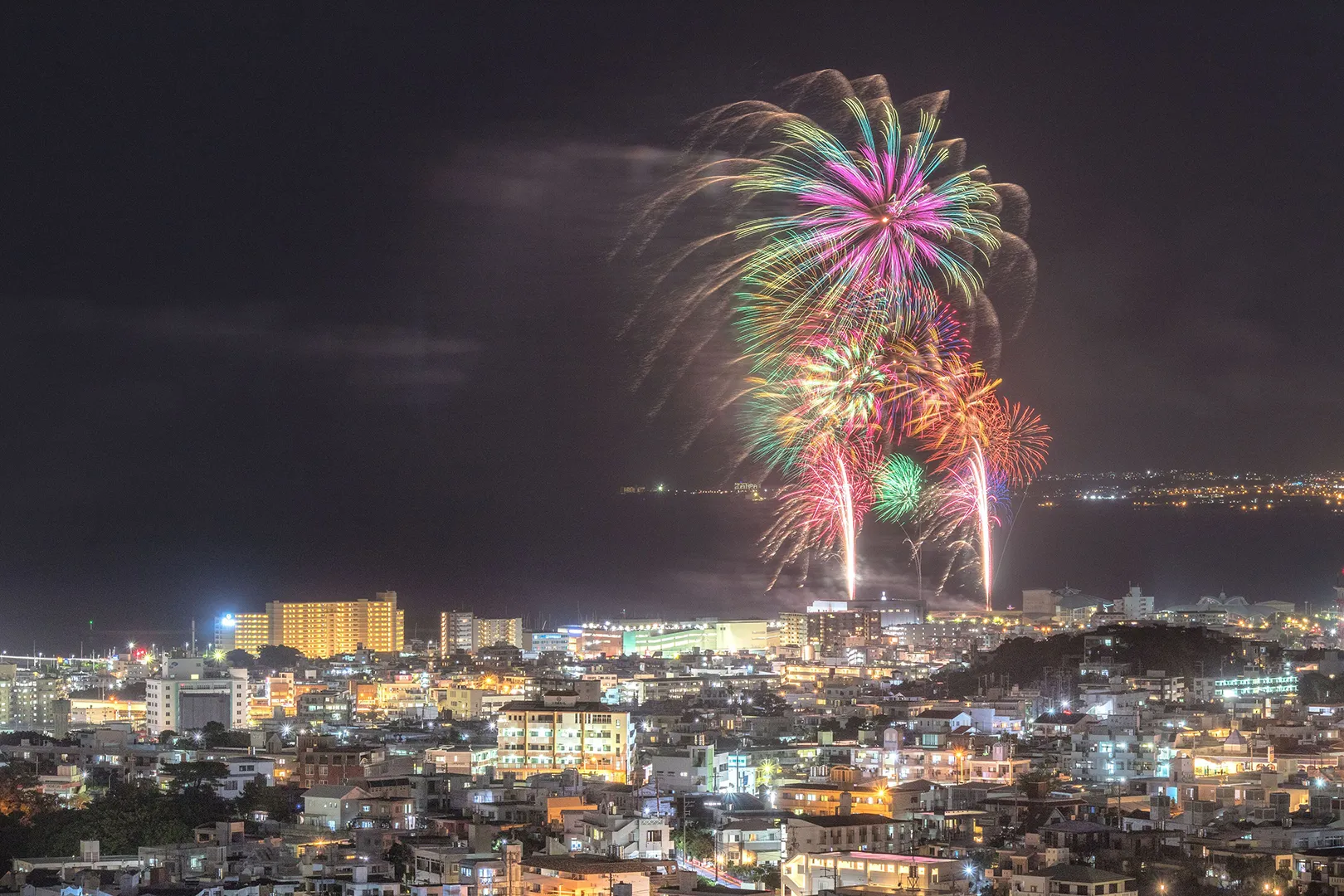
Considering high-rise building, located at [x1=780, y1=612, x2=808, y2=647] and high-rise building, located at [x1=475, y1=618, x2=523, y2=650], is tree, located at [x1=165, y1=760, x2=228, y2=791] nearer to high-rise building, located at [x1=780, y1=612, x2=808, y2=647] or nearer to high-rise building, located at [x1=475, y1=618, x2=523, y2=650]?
high-rise building, located at [x1=780, y1=612, x2=808, y2=647]

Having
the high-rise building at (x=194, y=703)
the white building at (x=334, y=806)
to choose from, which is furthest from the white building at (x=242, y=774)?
the high-rise building at (x=194, y=703)

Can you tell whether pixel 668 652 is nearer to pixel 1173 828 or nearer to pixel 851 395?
pixel 851 395

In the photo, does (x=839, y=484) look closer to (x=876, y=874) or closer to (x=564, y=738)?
(x=564, y=738)

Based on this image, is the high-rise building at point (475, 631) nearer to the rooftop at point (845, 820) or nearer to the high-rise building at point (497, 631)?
the high-rise building at point (497, 631)

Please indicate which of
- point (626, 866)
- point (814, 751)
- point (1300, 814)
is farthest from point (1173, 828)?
point (814, 751)

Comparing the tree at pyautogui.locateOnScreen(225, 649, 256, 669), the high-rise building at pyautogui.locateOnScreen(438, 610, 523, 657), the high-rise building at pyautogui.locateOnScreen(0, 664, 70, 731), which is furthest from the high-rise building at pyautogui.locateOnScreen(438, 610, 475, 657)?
the high-rise building at pyautogui.locateOnScreen(0, 664, 70, 731)

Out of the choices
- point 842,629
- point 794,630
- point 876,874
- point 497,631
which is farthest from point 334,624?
point 876,874
